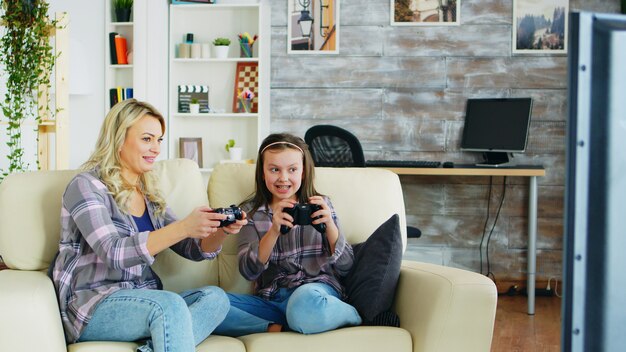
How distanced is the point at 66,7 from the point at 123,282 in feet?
11.8

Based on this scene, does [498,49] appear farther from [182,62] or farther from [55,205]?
[55,205]

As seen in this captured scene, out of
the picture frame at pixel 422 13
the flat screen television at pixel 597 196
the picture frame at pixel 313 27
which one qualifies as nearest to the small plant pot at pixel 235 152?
the picture frame at pixel 313 27

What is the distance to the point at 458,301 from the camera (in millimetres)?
2240

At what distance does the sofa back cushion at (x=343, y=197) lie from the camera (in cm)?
272

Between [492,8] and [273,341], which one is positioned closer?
[273,341]

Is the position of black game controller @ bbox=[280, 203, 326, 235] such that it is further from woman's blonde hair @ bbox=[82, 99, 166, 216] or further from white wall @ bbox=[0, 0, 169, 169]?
white wall @ bbox=[0, 0, 169, 169]

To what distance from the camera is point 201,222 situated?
2131 mm

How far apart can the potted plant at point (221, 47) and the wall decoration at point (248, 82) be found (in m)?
0.13

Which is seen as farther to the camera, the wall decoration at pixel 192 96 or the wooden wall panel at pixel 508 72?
the wall decoration at pixel 192 96

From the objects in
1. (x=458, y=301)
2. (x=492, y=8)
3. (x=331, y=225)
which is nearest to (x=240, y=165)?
(x=331, y=225)

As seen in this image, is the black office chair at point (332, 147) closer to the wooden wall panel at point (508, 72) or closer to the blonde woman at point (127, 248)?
the wooden wall panel at point (508, 72)

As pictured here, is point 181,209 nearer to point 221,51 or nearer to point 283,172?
point 283,172

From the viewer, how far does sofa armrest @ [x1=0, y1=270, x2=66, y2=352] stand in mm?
1951

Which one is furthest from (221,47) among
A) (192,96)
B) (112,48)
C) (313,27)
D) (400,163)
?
(400,163)
